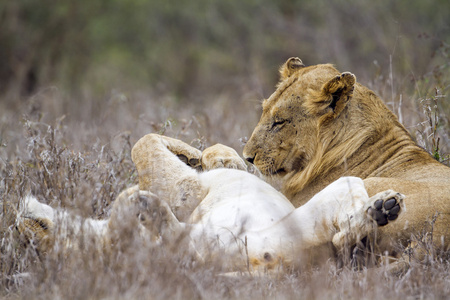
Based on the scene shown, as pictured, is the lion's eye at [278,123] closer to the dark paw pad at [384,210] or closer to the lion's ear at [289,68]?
the lion's ear at [289,68]

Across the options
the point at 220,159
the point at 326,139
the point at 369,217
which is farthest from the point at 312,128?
the point at 369,217

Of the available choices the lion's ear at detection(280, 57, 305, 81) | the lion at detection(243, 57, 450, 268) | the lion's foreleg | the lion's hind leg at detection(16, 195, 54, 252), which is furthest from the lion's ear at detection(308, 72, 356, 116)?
the lion's hind leg at detection(16, 195, 54, 252)

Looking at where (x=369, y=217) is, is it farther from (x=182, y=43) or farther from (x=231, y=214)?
(x=182, y=43)

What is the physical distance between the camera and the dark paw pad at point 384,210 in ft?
10.1

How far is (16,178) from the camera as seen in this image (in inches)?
166

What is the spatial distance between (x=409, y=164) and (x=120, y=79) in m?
13.2

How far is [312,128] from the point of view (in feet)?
14.1

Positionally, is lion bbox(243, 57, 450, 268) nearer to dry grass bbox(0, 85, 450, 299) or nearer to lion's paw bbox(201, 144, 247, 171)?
lion's paw bbox(201, 144, 247, 171)

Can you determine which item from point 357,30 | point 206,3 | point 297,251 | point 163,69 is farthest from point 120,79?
point 297,251

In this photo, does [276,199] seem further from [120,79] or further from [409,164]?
[120,79]

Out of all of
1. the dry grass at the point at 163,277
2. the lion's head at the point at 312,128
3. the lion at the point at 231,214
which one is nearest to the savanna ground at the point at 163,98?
the dry grass at the point at 163,277

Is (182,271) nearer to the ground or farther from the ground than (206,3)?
nearer to the ground

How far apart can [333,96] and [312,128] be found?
0.83ft

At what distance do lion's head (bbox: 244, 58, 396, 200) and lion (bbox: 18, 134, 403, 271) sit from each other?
0.31 m
